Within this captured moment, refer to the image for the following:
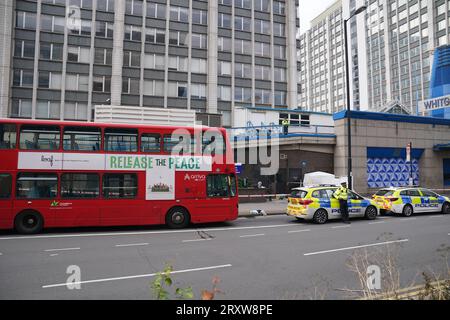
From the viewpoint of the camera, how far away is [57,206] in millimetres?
11656

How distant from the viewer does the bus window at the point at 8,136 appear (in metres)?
11.2

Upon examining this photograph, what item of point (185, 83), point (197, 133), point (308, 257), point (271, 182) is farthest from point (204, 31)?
point (308, 257)

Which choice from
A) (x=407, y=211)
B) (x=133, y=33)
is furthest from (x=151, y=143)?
(x=133, y=33)

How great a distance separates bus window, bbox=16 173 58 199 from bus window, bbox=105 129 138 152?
89.1 inches

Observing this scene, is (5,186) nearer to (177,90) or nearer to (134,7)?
(177,90)

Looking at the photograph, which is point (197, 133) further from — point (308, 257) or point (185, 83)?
point (185, 83)

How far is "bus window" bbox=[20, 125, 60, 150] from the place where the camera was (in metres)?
11.4

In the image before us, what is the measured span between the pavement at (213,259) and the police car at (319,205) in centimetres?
103

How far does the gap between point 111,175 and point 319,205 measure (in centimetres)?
897

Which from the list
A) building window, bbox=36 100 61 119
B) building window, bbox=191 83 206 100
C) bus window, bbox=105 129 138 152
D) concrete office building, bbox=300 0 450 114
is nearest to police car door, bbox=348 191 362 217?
bus window, bbox=105 129 138 152

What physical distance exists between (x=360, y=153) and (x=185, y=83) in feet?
78.2

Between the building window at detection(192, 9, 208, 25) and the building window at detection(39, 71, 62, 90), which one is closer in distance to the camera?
the building window at detection(39, 71, 62, 90)

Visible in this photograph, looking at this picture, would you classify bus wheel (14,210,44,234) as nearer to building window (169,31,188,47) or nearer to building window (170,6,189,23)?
building window (169,31,188,47)

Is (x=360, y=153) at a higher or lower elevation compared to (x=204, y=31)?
lower
